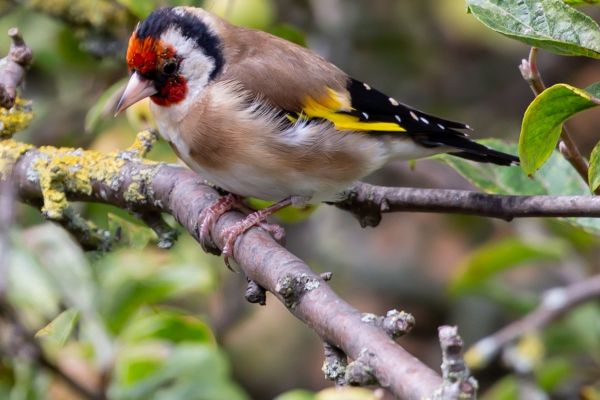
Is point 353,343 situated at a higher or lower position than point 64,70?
higher

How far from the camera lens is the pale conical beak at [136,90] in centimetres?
267

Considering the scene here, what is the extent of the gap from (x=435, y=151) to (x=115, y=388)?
110cm

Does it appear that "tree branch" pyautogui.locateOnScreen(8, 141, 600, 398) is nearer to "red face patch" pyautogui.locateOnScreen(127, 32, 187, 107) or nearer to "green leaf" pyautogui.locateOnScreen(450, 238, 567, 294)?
"red face patch" pyautogui.locateOnScreen(127, 32, 187, 107)

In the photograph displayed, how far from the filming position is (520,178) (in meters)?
2.49

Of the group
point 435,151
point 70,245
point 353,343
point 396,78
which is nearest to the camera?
point 353,343

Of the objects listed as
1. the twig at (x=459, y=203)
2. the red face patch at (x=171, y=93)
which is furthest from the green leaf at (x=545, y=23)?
the red face patch at (x=171, y=93)

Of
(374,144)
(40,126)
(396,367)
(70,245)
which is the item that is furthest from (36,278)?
(40,126)

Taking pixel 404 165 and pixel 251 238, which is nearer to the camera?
pixel 251 238

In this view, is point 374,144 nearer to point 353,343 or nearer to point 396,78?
point 353,343

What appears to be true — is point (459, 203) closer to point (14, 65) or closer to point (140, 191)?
point (140, 191)

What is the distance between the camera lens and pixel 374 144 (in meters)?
2.85

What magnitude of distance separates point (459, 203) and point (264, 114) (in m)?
0.80

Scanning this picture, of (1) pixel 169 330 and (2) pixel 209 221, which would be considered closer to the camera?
(2) pixel 209 221

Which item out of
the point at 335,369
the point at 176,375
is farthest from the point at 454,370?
the point at 176,375
